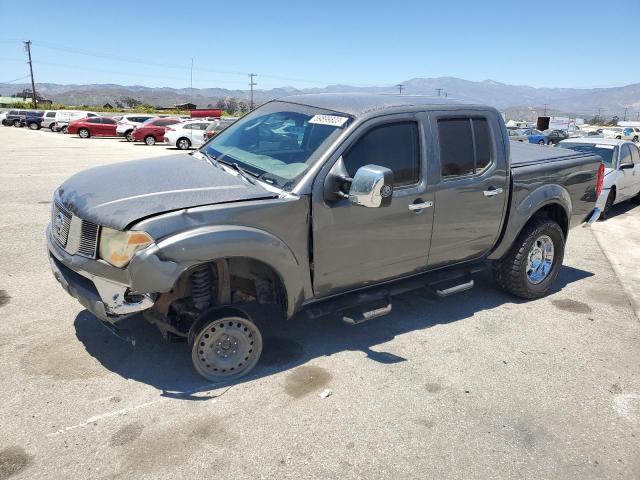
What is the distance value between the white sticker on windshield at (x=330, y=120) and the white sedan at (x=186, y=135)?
2072cm

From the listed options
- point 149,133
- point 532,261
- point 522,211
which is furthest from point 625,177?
point 149,133

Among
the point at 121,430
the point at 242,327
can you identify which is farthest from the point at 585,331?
the point at 121,430

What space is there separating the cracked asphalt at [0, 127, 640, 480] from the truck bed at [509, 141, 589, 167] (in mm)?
1459

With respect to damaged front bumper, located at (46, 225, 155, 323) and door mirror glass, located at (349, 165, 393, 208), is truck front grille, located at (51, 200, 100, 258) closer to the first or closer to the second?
damaged front bumper, located at (46, 225, 155, 323)

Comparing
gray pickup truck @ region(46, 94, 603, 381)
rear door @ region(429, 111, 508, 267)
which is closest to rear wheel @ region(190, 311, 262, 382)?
gray pickup truck @ region(46, 94, 603, 381)

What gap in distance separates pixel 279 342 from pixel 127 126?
27.8 metres

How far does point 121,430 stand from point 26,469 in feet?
1.64

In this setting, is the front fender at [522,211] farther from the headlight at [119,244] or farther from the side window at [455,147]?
the headlight at [119,244]

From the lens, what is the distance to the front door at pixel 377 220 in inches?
138

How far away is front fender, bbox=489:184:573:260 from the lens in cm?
466

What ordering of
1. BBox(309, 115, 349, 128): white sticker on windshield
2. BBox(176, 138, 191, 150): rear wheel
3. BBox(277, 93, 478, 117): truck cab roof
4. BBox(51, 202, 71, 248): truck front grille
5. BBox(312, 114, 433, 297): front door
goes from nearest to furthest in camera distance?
1. BBox(51, 202, 71, 248): truck front grille
2. BBox(312, 114, 433, 297): front door
3. BBox(309, 115, 349, 128): white sticker on windshield
4. BBox(277, 93, 478, 117): truck cab roof
5. BBox(176, 138, 191, 150): rear wheel

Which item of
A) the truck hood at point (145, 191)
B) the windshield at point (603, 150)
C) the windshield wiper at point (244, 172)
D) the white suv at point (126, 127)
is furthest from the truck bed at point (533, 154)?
the white suv at point (126, 127)

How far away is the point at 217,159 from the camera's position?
13.4 feet

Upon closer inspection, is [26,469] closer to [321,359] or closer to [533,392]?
[321,359]
